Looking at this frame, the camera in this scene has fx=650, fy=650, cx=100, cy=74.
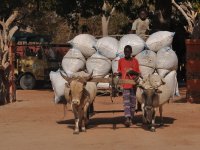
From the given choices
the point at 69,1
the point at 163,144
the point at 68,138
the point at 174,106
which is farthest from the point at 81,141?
the point at 69,1

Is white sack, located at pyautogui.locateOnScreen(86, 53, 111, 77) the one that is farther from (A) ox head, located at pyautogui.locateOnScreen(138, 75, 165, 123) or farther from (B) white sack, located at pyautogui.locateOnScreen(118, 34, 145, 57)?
(A) ox head, located at pyautogui.locateOnScreen(138, 75, 165, 123)

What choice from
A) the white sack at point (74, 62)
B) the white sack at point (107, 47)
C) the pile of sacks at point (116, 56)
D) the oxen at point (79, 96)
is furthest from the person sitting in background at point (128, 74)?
the white sack at point (74, 62)

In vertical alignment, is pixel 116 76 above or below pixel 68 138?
above

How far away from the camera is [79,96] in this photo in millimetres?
13312

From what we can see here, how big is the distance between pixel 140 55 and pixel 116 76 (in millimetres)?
1009

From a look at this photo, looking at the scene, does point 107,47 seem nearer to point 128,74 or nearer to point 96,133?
point 128,74

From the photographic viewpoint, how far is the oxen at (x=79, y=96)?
13305 mm

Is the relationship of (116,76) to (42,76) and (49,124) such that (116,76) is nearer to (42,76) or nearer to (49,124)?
(49,124)

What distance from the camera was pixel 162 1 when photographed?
1177 inches

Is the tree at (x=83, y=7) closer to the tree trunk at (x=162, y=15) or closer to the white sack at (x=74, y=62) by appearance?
the tree trunk at (x=162, y=15)

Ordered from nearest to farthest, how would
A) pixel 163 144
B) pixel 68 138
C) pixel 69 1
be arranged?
pixel 163 144, pixel 68 138, pixel 69 1

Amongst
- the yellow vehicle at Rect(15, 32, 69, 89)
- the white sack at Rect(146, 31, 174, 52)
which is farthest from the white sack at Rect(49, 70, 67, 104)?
the yellow vehicle at Rect(15, 32, 69, 89)

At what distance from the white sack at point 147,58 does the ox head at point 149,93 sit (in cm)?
79

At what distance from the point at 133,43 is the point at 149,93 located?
5.59 ft
